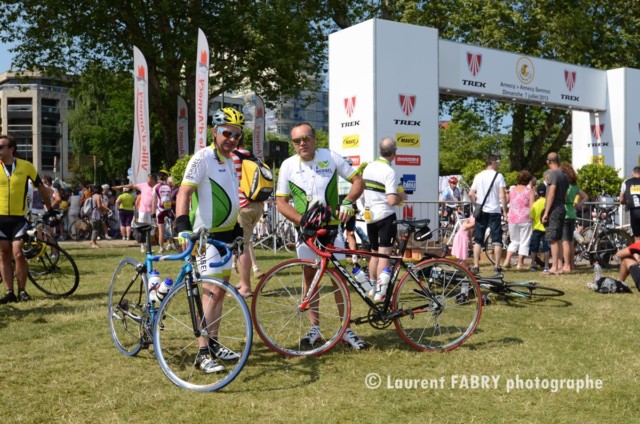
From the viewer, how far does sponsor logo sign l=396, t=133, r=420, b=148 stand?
1376 cm

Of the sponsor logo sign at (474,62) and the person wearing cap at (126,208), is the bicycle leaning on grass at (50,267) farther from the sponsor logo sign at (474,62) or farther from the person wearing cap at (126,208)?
the sponsor logo sign at (474,62)

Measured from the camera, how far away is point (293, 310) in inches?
205

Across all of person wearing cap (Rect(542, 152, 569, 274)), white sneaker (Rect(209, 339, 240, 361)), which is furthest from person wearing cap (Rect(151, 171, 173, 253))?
white sneaker (Rect(209, 339, 240, 361))

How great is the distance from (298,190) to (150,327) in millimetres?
1662

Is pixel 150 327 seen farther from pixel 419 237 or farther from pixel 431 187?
pixel 431 187

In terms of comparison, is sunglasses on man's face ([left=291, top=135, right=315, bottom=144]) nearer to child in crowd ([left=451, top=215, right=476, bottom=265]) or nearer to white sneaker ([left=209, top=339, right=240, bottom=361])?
white sneaker ([left=209, top=339, right=240, bottom=361])

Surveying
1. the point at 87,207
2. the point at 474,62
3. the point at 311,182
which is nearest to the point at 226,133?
the point at 311,182

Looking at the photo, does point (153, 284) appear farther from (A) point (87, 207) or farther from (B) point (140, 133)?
(A) point (87, 207)

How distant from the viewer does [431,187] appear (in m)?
14.0

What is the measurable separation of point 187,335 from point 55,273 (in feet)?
15.5

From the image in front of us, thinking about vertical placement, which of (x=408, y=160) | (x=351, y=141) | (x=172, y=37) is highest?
(x=172, y=37)

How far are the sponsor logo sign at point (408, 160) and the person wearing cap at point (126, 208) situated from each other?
871 centimetres

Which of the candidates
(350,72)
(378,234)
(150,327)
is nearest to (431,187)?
(350,72)

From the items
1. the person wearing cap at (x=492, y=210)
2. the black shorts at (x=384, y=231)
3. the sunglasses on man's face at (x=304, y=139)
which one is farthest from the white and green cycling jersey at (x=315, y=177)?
the person wearing cap at (x=492, y=210)
